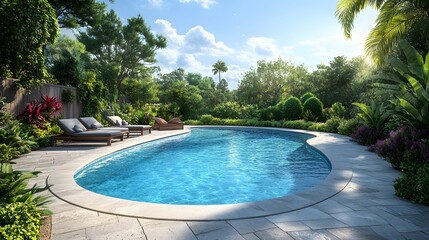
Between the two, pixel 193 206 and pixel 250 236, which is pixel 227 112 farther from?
pixel 250 236

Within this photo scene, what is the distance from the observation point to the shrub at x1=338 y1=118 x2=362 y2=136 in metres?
13.7

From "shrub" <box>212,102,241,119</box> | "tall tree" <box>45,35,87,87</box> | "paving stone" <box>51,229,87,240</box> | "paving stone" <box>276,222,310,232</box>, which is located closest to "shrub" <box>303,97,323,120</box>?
"shrub" <box>212,102,241,119</box>

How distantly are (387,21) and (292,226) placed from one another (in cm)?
1217

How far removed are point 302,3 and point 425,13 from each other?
5.00 m

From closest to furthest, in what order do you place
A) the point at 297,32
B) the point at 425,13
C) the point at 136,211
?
1. the point at 136,211
2. the point at 425,13
3. the point at 297,32

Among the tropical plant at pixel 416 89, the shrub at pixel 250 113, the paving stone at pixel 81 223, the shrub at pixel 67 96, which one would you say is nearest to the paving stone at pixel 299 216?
the paving stone at pixel 81 223

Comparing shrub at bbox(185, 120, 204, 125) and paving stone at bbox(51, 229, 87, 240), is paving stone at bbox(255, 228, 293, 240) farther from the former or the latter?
shrub at bbox(185, 120, 204, 125)

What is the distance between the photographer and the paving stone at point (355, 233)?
122 inches

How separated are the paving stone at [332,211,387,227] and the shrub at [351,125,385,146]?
8159mm

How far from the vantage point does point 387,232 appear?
10.7 feet

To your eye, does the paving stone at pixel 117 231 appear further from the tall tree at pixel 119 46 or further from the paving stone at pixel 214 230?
the tall tree at pixel 119 46

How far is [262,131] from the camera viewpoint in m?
19.7

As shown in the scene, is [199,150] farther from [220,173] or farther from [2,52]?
[2,52]

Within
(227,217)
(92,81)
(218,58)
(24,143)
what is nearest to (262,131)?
(92,81)
